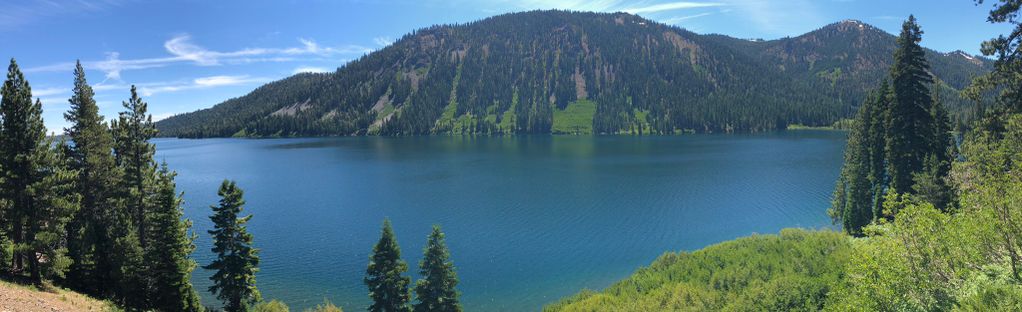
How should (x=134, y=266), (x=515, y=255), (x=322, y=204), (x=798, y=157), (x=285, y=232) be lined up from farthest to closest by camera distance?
(x=798, y=157) < (x=322, y=204) < (x=285, y=232) < (x=515, y=255) < (x=134, y=266)

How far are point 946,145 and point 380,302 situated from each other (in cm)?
5573

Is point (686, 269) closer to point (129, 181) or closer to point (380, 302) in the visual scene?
point (380, 302)

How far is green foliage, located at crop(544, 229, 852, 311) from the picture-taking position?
29781mm

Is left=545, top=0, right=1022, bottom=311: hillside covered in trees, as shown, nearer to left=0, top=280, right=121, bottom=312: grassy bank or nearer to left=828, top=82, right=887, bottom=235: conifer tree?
left=828, top=82, right=887, bottom=235: conifer tree

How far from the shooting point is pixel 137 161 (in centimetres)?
3888

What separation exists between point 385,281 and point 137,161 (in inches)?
907

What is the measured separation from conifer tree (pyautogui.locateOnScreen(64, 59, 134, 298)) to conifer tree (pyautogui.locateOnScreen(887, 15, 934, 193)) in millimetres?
65654

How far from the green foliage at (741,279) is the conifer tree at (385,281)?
443 inches

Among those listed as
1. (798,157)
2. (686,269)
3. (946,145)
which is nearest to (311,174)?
(686,269)

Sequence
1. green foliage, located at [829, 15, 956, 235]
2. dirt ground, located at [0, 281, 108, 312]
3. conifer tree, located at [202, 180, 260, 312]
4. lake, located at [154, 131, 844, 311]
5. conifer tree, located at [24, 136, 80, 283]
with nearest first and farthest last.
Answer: dirt ground, located at [0, 281, 108, 312], conifer tree, located at [24, 136, 80, 283], conifer tree, located at [202, 180, 260, 312], green foliage, located at [829, 15, 956, 235], lake, located at [154, 131, 844, 311]

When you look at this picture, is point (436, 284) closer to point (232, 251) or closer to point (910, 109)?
point (232, 251)

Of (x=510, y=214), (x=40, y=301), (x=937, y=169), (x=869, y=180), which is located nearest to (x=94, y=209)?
(x=40, y=301)

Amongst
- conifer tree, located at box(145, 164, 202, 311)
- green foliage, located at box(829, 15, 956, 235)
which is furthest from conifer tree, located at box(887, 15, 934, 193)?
conifer tree, located at box(145, 164, 202, 311)

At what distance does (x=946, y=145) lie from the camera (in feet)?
161
